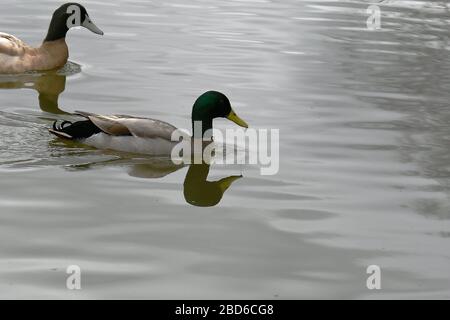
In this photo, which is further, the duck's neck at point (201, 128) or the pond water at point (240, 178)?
the duck's neck at point (201, 128)

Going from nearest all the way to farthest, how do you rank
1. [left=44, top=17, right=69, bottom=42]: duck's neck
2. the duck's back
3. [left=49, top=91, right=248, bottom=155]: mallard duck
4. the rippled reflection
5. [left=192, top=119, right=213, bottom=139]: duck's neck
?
[left=49, top=91, right=248, bottom=155]: mallard duck < [left=192, top=119, right=213, bottom=139]: duck's neck < the rippled reflection < the duck's back < [left=44, top=17, right=69, bottom=42]: duck's neck

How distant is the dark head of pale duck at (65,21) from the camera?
47.0 ft

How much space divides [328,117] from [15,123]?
327cm

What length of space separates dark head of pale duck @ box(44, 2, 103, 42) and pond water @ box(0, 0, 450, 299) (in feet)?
1.39

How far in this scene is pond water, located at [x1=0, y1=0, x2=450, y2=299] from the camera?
7246 mm

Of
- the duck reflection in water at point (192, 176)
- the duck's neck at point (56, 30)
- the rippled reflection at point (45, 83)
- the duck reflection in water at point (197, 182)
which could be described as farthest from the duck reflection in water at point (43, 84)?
the duck reflection in water at point (197, 182)

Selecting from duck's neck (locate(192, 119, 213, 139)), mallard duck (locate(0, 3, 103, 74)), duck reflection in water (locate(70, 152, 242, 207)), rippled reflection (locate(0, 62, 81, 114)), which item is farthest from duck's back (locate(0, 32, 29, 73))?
duck reflection in water (locate(70, 152, 242, 207))

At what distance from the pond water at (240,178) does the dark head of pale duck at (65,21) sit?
0.42 m

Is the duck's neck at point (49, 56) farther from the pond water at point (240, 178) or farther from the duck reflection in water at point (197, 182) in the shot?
the duck reflection in water at point (197, 182)

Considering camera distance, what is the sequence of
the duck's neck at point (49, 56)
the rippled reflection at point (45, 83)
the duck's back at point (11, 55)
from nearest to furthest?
the rippled reflection at point (45, 83) → the duck's back at point (11, 55) → the duck's neck at point (49, 56)

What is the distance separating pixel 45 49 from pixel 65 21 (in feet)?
2.06

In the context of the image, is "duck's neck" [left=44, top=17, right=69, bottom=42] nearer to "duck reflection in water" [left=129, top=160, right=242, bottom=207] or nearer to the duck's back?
the duck's back

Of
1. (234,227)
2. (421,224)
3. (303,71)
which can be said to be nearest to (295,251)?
(234,227)
